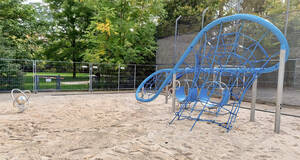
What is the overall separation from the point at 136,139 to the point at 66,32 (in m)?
16.9

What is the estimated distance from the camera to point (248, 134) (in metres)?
3.82

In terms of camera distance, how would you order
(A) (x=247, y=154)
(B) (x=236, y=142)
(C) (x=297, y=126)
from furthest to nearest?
1. (C) (x=297, y=126)
2. (B) (x=236, y=142)
3. (A) (x=247, y=154)

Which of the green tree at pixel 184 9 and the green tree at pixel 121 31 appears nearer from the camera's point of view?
the green tree at pixel 121 31

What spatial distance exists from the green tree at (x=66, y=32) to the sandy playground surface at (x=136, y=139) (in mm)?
12965

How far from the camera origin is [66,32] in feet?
56.7

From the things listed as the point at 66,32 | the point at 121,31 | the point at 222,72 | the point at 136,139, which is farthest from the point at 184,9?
the point at 136,139

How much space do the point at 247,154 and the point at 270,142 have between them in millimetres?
875

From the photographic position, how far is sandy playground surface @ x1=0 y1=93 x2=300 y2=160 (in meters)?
2.77

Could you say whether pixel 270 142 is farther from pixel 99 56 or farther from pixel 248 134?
pixel 99 56

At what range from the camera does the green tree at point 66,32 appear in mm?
16455

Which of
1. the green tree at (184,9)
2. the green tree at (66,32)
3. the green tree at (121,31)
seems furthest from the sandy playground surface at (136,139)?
the green tree at (66,32)

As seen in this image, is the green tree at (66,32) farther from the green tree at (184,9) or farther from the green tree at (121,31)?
the green tree at (184,9)

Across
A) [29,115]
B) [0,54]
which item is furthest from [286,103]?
[0,54]

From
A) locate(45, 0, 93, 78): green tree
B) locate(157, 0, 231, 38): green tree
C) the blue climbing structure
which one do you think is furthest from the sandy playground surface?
locate(45, 0, 93, 78): green tree
